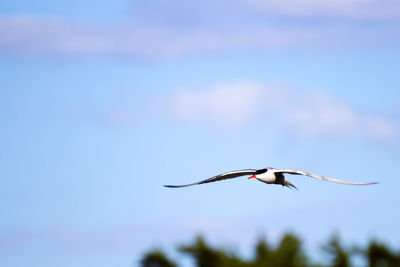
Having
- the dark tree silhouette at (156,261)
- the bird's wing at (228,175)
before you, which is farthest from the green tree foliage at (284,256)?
the bird's wing at (228,175)

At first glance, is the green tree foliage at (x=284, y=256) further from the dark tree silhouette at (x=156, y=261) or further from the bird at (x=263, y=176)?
the bird at (x=263, y=176)

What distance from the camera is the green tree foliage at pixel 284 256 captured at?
85125 mm

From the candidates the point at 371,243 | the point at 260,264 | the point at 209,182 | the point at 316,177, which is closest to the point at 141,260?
the point at 260,264

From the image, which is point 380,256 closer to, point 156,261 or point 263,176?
point 156,261

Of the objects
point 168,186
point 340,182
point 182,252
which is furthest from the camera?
point 182,252

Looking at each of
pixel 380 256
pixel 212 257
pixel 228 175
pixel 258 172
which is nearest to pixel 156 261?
pixel 212 257

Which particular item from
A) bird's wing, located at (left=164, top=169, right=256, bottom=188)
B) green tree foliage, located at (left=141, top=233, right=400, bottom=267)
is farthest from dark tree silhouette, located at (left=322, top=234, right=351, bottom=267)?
bird's wing, located at (left=164, top=169, right=256, bottom=188)

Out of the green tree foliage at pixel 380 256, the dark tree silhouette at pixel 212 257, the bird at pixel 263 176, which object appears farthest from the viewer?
the dark tree silhouette at pixel 212 257

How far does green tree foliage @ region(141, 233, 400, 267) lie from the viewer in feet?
279

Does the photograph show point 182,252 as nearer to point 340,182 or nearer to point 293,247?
point 293,247

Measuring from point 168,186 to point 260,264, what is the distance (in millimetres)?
48900

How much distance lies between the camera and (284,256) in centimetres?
8706

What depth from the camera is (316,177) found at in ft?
127

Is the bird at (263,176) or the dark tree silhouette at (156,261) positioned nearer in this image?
the bird at (263,176)
